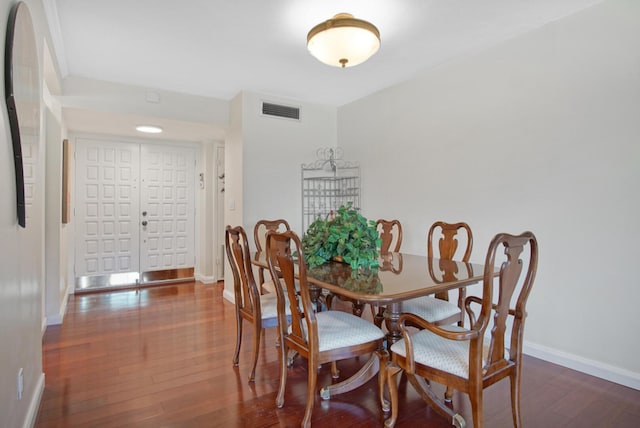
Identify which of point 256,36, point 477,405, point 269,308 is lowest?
point 477,405

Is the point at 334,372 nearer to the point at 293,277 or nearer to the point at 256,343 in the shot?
the point at 256,343

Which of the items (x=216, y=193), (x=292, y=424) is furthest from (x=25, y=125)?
(x=216, y=193)

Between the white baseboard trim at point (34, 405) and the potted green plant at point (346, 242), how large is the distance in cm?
160

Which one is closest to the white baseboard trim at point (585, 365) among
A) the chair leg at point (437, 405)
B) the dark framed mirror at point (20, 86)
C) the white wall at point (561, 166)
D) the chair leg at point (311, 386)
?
the white wall at point (561, 166)

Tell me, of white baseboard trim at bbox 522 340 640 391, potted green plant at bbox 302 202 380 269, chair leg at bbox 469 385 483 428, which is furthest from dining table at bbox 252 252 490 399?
white baseboard trim at bbox 522 340 640 391

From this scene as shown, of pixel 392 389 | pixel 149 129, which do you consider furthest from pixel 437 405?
pixel 149 129

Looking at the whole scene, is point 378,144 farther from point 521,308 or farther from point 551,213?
point 521,308

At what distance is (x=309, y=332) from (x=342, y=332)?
0.73 feet

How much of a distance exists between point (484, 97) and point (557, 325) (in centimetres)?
189

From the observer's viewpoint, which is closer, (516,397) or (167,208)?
Result: (516,397)

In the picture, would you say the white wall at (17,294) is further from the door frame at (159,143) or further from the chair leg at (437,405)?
the door frame at (159,143)

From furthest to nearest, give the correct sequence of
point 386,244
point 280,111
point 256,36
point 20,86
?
point 280,111 → point 386,244 → point 256,36 → point 20,86

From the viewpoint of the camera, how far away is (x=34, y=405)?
1846mm

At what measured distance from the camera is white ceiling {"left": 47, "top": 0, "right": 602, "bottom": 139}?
2348mm
